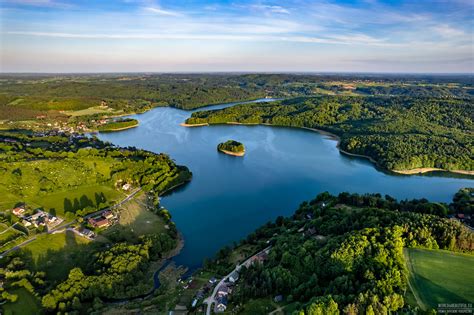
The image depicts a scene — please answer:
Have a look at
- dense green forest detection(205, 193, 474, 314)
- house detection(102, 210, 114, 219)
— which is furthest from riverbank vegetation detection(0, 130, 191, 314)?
dense green forest detection(205, 193, 474, 314)

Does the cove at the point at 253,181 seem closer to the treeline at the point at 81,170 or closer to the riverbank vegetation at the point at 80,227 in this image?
the riverbank vegetation at the point at 80,227

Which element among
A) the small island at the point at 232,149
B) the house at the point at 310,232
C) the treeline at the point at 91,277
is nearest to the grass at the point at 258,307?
the treeline at the point at 91,277

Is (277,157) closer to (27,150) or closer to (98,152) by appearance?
(98,152)

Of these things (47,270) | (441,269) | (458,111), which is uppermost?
(458,111)

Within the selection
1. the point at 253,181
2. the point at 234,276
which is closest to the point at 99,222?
the point at 234,276

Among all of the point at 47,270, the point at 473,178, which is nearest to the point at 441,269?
the point at 47,270

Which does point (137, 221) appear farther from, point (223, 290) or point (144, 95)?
point (144, 95)
